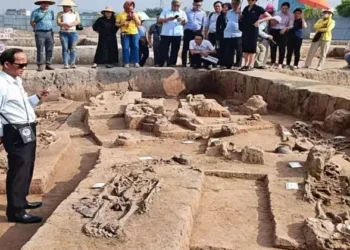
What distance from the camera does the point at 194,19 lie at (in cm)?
1116

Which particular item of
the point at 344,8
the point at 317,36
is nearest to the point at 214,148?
the point at 317,36

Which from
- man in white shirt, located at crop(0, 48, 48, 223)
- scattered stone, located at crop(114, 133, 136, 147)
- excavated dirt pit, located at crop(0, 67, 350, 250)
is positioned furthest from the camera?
scattered stone, located at crop(114, 133, 136, 147)

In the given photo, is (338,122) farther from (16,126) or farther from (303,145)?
(16,126)

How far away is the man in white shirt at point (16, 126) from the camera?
4.37 meters

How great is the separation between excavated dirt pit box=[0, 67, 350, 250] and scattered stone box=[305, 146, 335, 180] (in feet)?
0.37

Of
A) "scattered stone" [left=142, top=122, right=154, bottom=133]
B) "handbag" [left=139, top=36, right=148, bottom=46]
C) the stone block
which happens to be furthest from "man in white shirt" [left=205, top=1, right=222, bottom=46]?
the stone block

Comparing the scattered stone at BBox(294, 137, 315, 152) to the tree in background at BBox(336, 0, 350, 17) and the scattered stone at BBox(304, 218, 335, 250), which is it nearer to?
the scattered stone at BBox(304, 218, 335, 250)

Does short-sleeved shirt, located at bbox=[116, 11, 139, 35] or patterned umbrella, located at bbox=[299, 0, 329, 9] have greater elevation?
patterned umbrella, located at bbox=[299, 0, 329, 9]

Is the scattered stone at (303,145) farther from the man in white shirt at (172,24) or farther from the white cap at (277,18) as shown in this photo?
the man in white shirt at (172,24)

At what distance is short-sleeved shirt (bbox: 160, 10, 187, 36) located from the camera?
427 inches

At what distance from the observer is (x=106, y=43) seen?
1130cm

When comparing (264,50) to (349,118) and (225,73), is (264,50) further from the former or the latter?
(349,118)

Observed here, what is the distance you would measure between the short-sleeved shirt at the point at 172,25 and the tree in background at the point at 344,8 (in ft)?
97.5

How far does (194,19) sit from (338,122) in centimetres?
475
